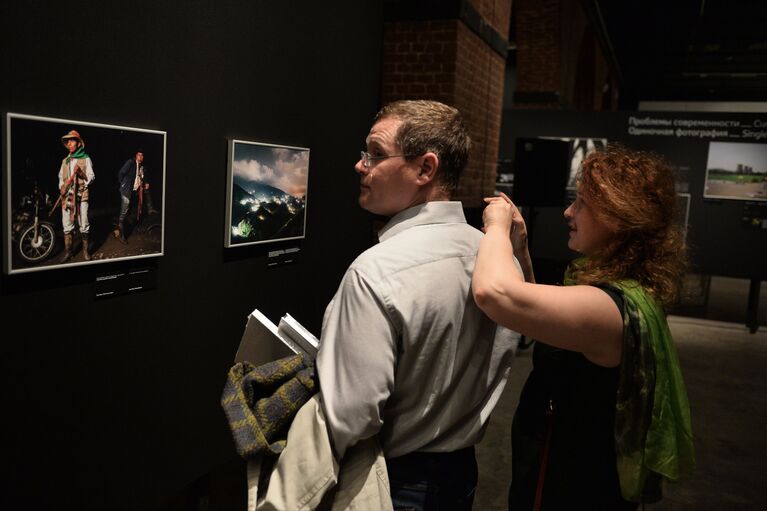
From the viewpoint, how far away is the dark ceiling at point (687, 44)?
10841mm

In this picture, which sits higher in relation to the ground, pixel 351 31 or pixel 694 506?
pixel 351 31

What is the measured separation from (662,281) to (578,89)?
44.2 feet

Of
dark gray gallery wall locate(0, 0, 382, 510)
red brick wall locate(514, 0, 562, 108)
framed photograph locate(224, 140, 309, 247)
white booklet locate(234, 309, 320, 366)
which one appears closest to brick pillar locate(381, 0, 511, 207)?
dark gray gallery wall locate(0, 0, 382, 510)

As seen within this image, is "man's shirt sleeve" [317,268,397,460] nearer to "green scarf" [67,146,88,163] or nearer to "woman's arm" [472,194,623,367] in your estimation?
"woman's arm" [472,194,623,367]

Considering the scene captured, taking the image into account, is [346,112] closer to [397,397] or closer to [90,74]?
[90,74]

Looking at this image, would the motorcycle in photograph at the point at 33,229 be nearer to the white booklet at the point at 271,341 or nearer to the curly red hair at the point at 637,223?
the white booklet at the point at 271,341

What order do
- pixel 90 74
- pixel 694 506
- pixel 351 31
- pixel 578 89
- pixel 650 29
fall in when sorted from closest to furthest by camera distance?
1. pixel 90 74
2. pixel 694 506
3. pixel 351 31
4. pixel 650 29
5. pixel 578 89

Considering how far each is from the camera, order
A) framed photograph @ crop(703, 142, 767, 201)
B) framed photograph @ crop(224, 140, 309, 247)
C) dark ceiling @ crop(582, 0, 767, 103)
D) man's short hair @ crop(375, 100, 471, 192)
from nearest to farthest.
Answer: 1. man's short hair @ crop(375, 100, 471, 192)
2. framed photograph @ crop(224, 140, 309, 247)
3. framed photograph @ crop(703, 142, 767, 201)
4. dark ceiling @ crop(582, 0, 767, 103)

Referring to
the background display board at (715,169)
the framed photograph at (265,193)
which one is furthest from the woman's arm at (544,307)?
the background display board at (715,169)

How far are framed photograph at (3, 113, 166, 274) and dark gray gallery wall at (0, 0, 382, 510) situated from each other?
2.7 inches

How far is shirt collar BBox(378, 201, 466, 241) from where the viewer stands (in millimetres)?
1595

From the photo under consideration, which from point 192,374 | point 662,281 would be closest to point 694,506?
point 662,281

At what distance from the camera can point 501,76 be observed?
22.7 ft

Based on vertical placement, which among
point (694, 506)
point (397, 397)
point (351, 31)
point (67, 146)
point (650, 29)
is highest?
point (650, 29)
